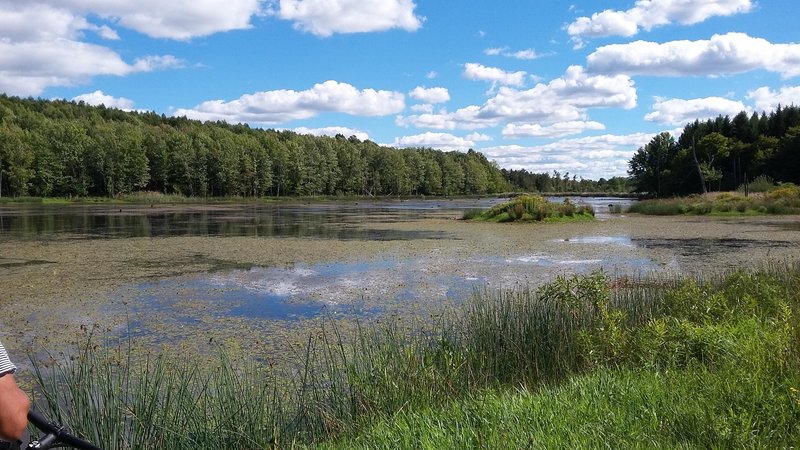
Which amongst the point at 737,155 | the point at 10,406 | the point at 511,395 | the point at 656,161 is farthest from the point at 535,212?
the point at 656,161

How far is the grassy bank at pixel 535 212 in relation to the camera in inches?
1305

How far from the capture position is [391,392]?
5242 mm

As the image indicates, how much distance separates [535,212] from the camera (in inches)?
1305

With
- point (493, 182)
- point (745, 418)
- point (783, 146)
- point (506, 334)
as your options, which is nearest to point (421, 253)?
point (506, 334)

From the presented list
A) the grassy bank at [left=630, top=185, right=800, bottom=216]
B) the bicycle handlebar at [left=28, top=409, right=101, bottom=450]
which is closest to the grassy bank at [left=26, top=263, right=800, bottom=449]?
the bicycle handlebar at [left=28, top=409, right=101, bottom=450]

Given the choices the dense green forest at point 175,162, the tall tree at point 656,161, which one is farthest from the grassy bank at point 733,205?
the dense green forest at point 175,162

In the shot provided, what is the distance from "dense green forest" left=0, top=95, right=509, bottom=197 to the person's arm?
76.3 meters

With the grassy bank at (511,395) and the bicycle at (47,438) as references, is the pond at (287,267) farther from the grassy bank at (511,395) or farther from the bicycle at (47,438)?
the bicycle at (47,438)

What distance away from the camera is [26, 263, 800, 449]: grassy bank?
12.6ft

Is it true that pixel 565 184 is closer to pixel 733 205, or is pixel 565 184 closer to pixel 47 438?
pixel 733 205

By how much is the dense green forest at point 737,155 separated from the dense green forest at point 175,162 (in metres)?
54.6

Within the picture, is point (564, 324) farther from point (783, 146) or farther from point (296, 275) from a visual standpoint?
point (783, 146)

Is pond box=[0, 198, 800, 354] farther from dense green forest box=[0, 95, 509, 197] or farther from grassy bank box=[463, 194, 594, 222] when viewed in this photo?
dense green forest box=[0, 95, 509, 197]

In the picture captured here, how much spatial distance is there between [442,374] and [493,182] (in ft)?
497
